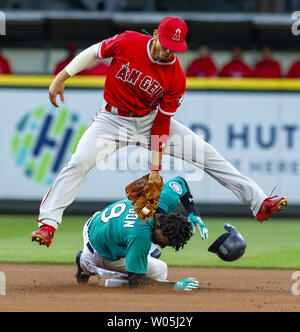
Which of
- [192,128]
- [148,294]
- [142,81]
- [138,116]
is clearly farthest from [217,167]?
[192,128]

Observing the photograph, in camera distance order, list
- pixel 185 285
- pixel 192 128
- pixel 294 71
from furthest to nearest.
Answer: pixel 294 71 < pixel 192 128 < pixel 185 285

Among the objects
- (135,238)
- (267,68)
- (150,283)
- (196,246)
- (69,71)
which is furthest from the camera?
(267,68)

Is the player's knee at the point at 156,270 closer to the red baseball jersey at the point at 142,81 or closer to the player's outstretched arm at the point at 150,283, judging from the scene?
the player's outstretched arm at the point at 150,283

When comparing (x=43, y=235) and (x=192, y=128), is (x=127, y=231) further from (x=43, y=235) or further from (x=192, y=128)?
(x=192, y=128)

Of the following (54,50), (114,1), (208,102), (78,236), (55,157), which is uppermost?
(114,1)

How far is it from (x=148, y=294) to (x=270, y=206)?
1.44 meters

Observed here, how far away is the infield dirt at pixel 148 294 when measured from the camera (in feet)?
17.0

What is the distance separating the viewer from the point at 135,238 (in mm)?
5684

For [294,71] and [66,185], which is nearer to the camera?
[66,185]

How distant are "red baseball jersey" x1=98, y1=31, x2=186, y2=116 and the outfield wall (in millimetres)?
5645

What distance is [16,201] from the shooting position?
40.6ft
